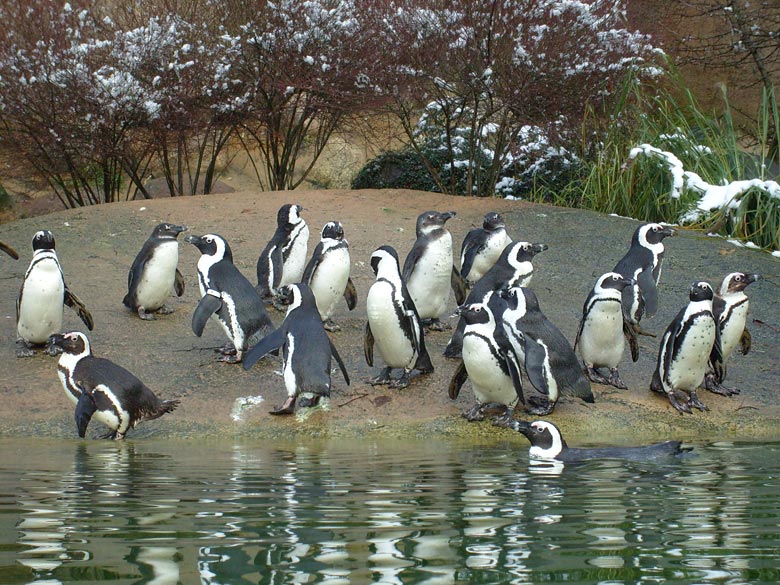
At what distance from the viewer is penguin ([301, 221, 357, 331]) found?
6852 mm

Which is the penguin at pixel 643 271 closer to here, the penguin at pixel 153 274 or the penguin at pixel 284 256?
the penguin at pixel 284 256

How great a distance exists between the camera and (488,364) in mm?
5496

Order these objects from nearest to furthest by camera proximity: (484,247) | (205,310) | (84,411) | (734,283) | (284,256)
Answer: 1. (84,411)
2. (205,310)
3. (734,283)
4. (284,256)
5. (484,247)

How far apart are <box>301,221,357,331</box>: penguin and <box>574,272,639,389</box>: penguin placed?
159cm

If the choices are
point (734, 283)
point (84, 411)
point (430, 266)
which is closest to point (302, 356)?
point (84, 411)

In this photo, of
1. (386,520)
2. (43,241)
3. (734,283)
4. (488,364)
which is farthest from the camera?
(43,241)

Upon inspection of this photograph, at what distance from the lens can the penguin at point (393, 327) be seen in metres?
6.01

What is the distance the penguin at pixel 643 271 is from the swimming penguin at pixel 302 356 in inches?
82.9

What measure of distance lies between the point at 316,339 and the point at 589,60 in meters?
6.83

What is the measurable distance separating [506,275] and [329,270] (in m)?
1.13

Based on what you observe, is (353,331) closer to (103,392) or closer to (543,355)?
(543,355)

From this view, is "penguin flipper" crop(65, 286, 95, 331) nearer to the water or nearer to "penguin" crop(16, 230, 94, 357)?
"penguin" crop(16, 230, 94, 357)

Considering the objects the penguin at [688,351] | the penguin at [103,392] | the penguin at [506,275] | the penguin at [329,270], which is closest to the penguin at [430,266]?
the penguin at [506,275]

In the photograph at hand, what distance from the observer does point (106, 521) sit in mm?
2666
